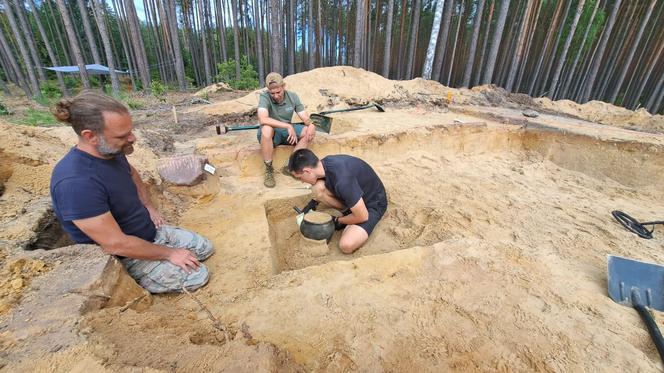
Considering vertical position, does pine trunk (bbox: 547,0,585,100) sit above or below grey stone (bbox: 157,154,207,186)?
above

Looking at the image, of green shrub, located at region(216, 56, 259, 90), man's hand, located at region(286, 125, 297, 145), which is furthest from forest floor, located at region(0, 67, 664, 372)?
green shrub, located at region(216, 56, 259, 90)

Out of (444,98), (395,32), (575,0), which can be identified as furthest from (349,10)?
(444,98)

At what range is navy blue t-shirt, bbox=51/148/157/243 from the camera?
4.61 feet

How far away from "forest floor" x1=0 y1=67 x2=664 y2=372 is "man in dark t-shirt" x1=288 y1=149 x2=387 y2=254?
0.27 meters

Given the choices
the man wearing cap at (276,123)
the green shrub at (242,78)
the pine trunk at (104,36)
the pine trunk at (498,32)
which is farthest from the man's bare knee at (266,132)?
the pine trunk at (498,32)

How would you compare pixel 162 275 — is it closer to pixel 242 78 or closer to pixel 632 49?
pixel 242 78

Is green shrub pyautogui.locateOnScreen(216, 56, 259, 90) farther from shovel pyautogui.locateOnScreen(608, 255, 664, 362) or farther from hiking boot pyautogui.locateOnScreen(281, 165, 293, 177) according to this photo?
shovel pyautogui.locateOnScreen(608, 255, 664, 362)

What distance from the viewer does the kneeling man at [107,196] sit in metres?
1.42

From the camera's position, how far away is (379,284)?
202cm

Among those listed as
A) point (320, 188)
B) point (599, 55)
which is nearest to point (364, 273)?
point (320, 188)

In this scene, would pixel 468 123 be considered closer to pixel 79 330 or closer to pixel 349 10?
pixel 79 330

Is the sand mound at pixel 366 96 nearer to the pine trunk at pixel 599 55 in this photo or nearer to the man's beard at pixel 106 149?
the man's beard at pixel 106 149

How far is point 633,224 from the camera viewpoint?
293cm

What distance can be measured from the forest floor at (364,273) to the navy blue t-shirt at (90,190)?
25 centimetres
